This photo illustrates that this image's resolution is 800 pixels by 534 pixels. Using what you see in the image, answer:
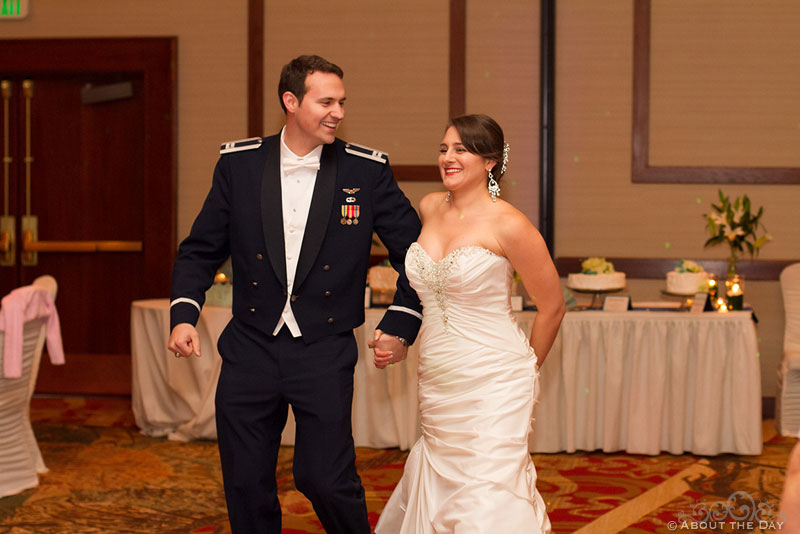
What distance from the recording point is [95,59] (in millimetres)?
7207

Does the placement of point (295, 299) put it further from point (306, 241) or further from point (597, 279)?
point (597, 279)

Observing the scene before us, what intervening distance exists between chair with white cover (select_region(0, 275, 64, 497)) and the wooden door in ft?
9.07

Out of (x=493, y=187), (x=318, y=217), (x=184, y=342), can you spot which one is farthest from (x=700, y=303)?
(x=184, y=342)

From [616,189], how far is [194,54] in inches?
135

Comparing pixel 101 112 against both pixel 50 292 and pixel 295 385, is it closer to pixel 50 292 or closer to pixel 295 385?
pixel 50 292

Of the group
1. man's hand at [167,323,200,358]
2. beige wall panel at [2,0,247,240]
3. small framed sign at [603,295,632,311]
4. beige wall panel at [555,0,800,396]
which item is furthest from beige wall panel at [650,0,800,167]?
man's hand at [167,323,200,358]

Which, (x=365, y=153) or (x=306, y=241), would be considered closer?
(x=306, y=241)

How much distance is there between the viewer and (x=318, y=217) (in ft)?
9.65

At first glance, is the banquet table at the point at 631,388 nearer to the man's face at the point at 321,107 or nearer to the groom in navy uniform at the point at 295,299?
the groom in navy uniform at the point at 295,299

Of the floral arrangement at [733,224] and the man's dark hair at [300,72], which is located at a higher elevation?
the man's dark hair at [300,72]

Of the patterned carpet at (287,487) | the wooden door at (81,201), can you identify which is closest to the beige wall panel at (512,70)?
the patterned carpet at (287,487)

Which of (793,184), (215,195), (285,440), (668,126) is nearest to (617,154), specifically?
(668,126)

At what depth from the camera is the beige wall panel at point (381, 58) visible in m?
6.94

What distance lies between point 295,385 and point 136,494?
199 centimetres
